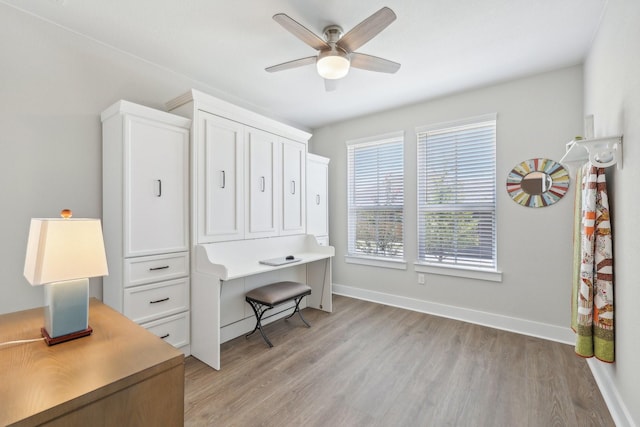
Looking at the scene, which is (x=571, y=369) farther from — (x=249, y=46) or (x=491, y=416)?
(x=249, y=46)

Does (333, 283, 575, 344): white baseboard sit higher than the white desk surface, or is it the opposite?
the white desk surface

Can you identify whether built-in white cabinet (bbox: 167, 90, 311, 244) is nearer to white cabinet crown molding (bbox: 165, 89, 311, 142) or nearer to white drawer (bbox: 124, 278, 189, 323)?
white cabinet crown molding (bbox: 165, 89, 311, 142)

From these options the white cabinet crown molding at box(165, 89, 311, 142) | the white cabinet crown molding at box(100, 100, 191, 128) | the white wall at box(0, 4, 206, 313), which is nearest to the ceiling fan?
the white cabinet crown molding at box(165, 89, 311, 142)

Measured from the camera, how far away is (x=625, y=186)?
5.46 ft

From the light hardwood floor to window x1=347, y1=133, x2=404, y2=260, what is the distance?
4.22ft

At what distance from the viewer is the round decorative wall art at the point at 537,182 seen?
2.84 meters

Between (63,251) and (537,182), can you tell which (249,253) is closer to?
(63,251)

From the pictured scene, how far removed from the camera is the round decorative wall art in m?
2.84

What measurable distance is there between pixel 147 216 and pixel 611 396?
3423mm

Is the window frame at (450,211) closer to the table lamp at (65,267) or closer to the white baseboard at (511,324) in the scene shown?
the white baseboard at (511,324)

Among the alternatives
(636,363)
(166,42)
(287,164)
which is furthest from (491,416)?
(166,42)

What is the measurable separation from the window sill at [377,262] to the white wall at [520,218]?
0.11 metres

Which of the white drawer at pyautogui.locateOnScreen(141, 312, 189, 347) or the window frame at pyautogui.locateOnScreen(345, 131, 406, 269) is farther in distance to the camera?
the window frame at pyautogui.locateOnScreen(345, 131, 406, 269)

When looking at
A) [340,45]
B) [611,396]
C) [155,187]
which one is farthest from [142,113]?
[611,396]
